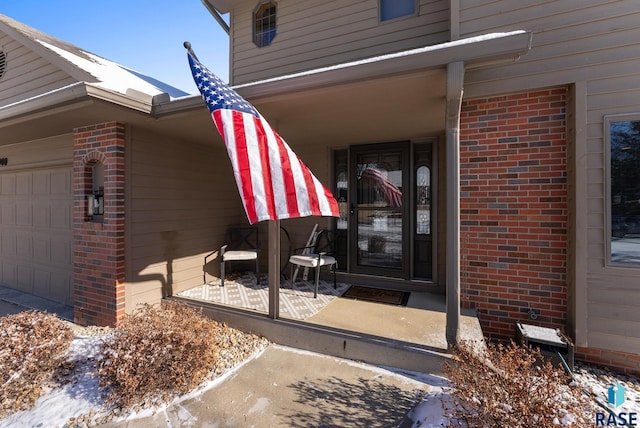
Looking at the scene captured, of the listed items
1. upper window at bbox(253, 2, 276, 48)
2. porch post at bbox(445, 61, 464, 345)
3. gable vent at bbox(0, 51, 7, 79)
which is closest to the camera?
porch post at bbox(445, 61, 464, 345)

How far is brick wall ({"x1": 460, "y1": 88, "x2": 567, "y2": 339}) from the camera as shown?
2.77m

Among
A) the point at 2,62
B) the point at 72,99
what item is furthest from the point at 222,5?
the point at 72,99

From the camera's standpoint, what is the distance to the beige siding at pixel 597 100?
8.20 feet

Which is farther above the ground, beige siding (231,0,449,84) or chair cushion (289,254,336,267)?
beige siding (231,0,449,84)

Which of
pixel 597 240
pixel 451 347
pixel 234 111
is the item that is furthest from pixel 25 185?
pixel 597 240

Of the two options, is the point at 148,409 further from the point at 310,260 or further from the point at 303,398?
the point at 310,260

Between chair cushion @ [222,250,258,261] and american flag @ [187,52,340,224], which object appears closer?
american flag @ [187,52,340,224]

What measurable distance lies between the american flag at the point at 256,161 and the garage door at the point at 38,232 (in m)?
3.44

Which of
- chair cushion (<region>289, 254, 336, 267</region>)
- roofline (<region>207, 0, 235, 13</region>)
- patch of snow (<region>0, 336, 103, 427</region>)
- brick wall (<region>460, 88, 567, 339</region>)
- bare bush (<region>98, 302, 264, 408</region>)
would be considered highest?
roofline (<region>207, 0, 235, 13</region>)

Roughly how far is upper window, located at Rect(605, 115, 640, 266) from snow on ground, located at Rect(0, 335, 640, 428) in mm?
1025

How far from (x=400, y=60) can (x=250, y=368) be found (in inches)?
117

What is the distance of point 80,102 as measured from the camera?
9.41ft

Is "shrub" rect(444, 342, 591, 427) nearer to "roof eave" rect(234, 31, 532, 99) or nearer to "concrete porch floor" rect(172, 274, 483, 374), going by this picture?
"concrete porch floor" rect(172, 274, 483, 374)

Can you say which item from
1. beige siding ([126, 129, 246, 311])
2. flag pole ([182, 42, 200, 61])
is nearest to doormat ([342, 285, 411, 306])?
beige siding ([126, 129, 246, 311])
